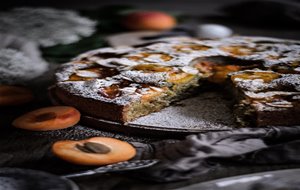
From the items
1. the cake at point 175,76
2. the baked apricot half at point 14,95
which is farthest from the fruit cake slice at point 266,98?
the baked apricot half at point 14,95

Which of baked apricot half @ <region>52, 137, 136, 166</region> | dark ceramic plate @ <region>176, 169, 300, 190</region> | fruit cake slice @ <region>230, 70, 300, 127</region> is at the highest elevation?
fruit cake slice @ <region>230, 70, 300, 127</region>

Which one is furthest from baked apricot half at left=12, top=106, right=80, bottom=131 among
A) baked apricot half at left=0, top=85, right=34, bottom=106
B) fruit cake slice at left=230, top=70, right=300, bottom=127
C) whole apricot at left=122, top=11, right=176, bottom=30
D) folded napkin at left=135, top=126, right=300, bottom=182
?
whole apricot at left=122, top=11, right=176, bottom=30

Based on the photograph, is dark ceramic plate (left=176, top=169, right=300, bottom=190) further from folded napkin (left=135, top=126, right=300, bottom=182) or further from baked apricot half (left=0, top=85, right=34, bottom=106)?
→ baked apricot half (left=0, top=85, right=34, bottom=106)

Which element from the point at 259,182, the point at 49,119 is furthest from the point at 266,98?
the point at 49,119

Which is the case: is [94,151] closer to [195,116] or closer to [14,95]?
[195,116]

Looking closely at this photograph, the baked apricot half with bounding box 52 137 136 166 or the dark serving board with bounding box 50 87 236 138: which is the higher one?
the dark serving board with bounding box 50 87 236 138

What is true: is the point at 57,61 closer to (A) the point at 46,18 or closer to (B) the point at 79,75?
(B) the point at 79,75

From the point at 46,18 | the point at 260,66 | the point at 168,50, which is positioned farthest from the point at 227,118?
the point at 46,18
